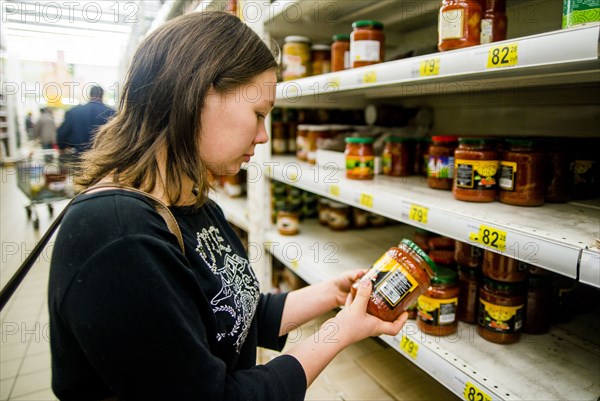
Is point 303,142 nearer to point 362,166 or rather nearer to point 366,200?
point 362,166

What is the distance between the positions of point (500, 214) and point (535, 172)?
0.15 meters

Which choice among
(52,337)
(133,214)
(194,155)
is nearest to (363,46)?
(194,155)

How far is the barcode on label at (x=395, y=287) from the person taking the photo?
34.3 inches

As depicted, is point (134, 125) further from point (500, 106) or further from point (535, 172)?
Result: point (500, 106)

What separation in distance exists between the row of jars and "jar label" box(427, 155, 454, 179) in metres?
0.42

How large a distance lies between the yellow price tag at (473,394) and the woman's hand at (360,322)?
21 cm

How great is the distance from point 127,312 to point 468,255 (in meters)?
0.96

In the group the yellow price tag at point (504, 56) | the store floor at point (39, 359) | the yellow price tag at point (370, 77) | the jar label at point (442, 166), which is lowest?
the store floor at point (39, 359)

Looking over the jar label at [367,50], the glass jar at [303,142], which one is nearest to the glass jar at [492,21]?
the jar label at [367,50]

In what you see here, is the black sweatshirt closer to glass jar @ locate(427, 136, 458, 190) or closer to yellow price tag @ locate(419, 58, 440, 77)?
yellow price tag @ locate(419, 58, 440, 77)

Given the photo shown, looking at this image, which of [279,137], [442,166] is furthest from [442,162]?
[279,137]

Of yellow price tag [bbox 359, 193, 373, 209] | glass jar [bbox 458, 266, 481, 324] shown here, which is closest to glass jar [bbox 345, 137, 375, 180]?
yellow price tag [bbox 359, 193, 373, 209]

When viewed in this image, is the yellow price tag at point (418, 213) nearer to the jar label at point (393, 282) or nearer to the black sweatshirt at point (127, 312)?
the jar label at point (393, 282)

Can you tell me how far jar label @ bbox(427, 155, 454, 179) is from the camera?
4.05 ft
